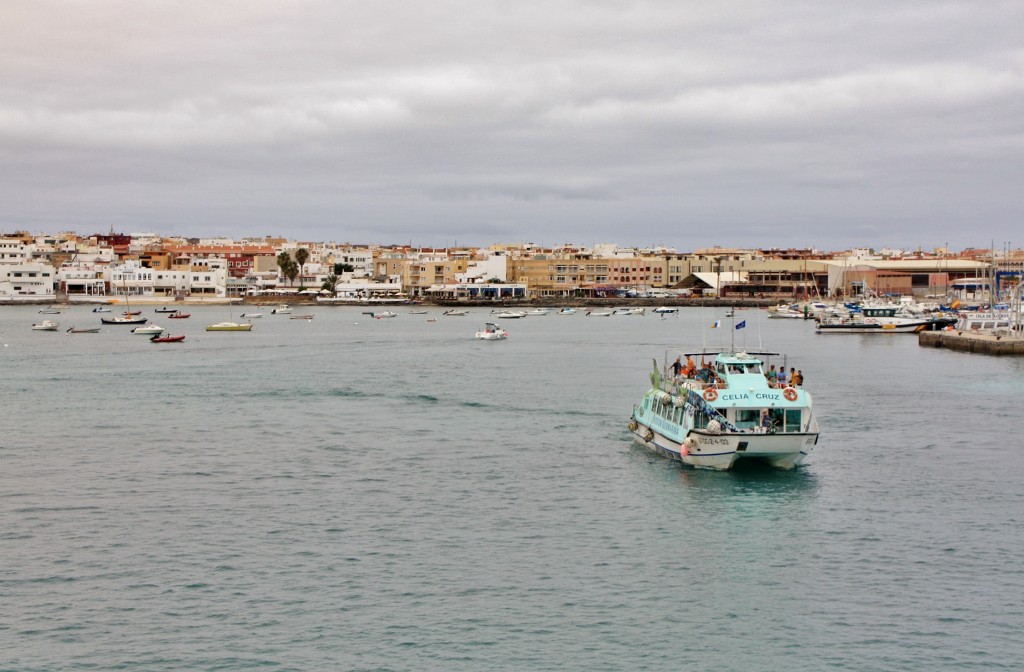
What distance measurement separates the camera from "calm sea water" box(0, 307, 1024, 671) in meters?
19.3

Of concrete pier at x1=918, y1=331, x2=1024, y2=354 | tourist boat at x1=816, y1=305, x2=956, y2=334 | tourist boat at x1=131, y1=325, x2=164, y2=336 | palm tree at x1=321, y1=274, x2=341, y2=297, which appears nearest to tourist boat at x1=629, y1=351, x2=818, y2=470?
concrete pier at x1=918, y1=331, x2=1024, y2=354

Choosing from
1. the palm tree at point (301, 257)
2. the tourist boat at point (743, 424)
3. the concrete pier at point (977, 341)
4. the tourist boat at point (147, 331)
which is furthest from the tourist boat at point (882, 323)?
the palm tree at point (301, 257)

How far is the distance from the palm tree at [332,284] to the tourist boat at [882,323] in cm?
9505

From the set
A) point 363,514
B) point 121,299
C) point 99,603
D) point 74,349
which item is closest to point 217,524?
point 363,514

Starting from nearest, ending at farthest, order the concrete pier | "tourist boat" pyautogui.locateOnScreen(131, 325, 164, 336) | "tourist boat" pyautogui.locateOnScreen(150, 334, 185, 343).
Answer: the concrete pier
"tourist boat" pyautogui.locateOnScreen(150, 334, 185, 343)
"tourist boat" pyautogui.locateOnScreen(131, 325, 164, 336)

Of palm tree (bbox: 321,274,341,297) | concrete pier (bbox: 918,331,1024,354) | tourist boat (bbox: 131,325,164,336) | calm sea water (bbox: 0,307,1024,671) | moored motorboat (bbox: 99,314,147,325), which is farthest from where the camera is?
palm tree (bbox: 321,274,341,297)

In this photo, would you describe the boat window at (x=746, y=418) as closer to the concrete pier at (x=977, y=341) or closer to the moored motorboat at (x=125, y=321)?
the concrete pier at (x=977, y=341)

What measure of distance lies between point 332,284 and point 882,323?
107994 millimetres

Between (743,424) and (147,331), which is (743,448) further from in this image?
(147,331)

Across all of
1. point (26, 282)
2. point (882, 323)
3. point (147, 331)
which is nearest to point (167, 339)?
point (147, 331)

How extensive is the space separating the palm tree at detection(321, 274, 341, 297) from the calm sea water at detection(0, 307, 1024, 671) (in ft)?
454

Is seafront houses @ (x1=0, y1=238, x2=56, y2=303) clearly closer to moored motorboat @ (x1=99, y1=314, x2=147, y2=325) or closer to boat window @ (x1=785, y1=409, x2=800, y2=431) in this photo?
moored motorboat @ (x1=99, y1=314, x2=147, y2=325)

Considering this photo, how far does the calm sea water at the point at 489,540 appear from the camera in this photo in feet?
63.2

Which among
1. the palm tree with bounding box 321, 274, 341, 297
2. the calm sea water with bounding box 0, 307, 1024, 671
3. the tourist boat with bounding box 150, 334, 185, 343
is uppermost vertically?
the palm tree with bounding box 321, 274, 341, 297
